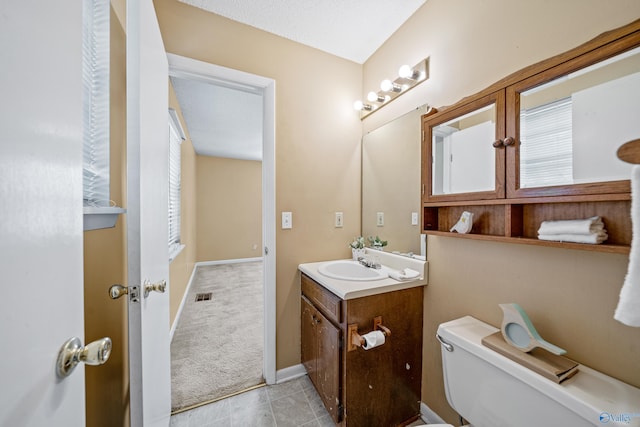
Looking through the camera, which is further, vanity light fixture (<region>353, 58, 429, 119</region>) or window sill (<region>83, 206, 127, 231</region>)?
vanity light fixture (<region>353, 58, 429, 119</region>)

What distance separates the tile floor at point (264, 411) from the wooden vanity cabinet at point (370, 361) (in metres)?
0.13

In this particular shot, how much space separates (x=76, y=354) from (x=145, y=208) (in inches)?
20.7

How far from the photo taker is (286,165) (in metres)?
1.71

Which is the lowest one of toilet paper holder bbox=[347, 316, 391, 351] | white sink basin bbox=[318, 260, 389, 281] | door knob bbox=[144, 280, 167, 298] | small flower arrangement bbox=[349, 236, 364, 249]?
toilet paper holder bbox=[347, 316, 391, 351]

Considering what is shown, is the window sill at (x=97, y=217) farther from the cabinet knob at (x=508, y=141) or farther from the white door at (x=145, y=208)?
the cabinet knob at (x=508, y=141)

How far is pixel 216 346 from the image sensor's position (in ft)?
6.96

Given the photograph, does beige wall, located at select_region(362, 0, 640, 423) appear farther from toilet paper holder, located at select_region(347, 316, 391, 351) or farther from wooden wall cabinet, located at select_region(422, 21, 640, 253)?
toilet paper holder, located at select_region(347, 316, 391, 351)

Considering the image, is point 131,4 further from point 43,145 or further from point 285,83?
point 285,83

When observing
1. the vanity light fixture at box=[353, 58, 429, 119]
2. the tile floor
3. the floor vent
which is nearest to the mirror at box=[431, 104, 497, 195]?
the vanity light fixture at box=[353, 58, 429, 119]

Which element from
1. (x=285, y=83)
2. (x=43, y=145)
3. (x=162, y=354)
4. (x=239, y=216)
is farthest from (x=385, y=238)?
(x=239, y=216)

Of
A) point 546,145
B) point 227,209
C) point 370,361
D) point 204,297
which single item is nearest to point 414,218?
point 546,145

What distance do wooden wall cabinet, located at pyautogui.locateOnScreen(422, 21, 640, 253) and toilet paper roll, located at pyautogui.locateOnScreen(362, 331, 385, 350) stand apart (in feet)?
1.93

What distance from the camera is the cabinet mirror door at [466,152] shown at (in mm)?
974

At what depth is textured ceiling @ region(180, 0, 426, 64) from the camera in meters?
1.43
